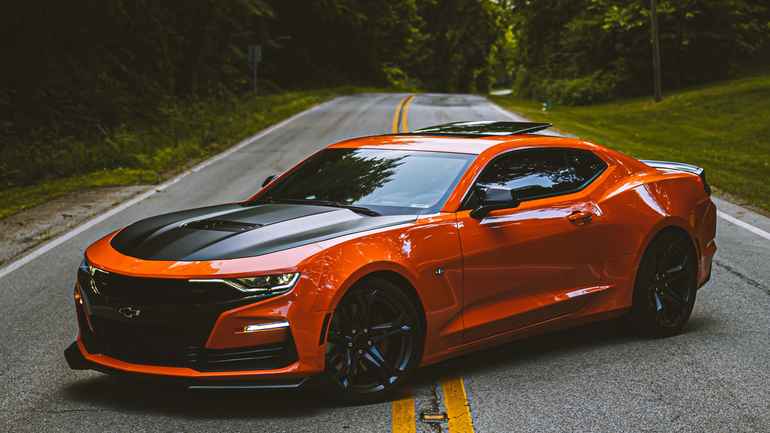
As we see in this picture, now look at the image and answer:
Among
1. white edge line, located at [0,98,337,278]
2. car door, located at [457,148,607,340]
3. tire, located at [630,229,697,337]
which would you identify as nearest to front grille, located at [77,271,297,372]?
A: car door, located at [457,148,607,340]

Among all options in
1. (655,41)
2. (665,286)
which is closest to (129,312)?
(665,286)

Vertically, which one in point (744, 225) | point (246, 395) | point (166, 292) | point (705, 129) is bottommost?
point (705, 129)

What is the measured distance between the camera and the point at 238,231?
536 centimetres

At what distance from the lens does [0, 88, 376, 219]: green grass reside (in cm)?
1797

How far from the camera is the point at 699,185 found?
7.61 m

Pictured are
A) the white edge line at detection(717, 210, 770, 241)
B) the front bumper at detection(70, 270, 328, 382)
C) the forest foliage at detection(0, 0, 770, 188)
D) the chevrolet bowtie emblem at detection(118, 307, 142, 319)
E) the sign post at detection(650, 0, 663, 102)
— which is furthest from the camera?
the sign post at detection(650, 0, 663, 102)

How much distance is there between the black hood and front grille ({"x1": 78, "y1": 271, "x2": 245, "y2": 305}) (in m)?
0.18

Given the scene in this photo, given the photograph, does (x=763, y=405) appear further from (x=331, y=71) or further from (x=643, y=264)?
→ (x=331, y=71)

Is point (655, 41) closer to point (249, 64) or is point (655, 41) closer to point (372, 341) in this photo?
point (249, 64)

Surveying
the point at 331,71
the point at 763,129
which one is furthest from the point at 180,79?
the point at 331,71

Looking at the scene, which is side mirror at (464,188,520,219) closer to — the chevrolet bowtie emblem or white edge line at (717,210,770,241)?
the chevrolet bowtie emblem

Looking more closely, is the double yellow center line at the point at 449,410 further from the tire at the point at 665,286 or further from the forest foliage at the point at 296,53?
the forest foliage at the point at 296,53

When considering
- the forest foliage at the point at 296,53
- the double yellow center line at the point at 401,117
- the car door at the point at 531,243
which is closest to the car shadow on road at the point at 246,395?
the car door at the point at 531,243

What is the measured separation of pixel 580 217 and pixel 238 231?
241cm
